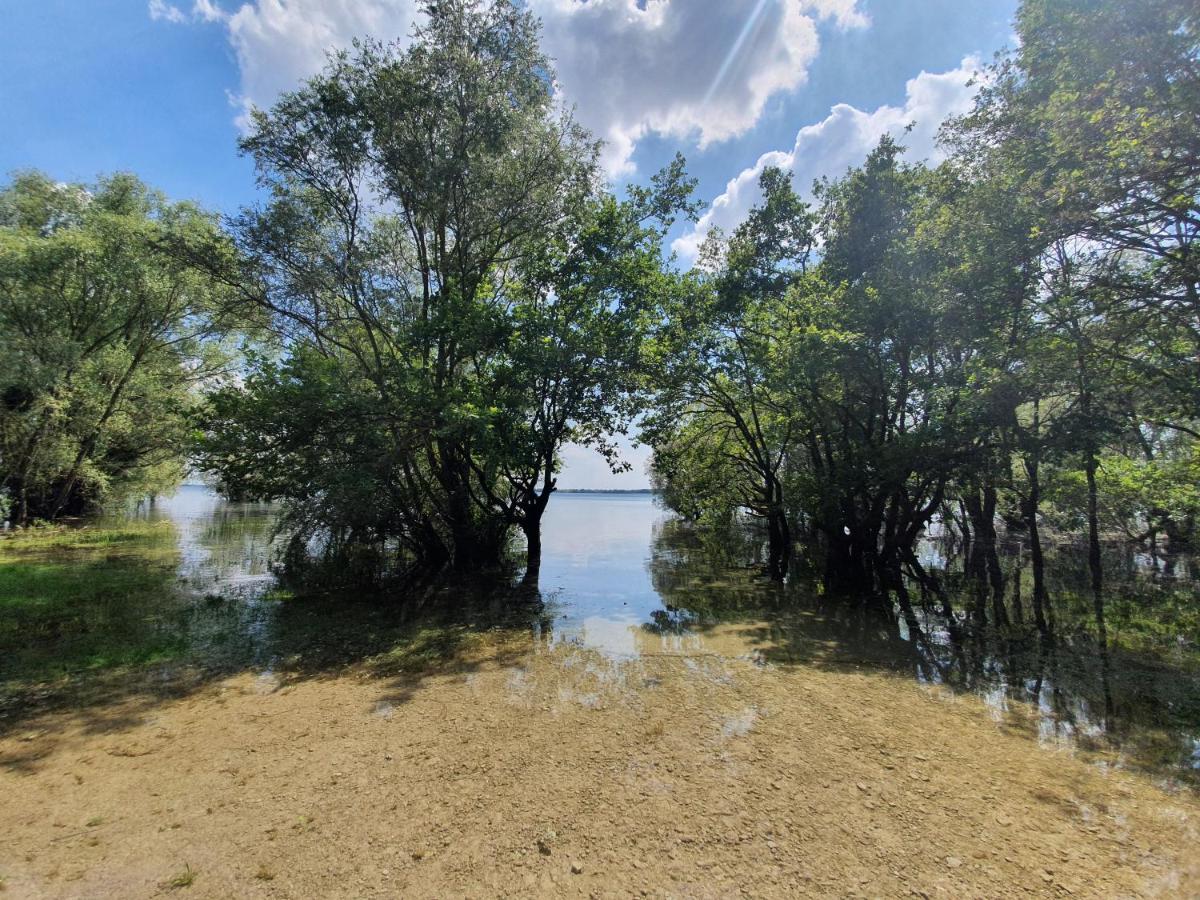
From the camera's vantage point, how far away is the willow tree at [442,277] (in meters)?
12.0

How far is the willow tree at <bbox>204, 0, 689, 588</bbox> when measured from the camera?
1200 cm

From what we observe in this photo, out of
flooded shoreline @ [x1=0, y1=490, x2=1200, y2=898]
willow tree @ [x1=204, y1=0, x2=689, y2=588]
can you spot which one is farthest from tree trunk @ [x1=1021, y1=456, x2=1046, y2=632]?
willow tree @ [x1=204, y1=0, x2=689, y2=588]

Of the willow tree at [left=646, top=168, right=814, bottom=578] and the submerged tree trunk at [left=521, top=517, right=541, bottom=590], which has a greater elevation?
the willow tree at [left=646, top=168, right=814, bottom=578]

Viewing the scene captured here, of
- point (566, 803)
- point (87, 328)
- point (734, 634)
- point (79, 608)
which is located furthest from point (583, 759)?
point (87, 328)

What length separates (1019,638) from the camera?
379 inches

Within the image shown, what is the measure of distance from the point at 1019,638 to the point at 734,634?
5.47 metres

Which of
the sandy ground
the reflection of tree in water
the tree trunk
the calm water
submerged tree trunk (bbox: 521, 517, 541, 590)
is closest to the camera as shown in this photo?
the sandy ground

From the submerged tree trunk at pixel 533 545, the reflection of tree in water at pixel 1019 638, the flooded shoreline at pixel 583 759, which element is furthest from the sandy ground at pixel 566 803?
the submerged tree trunk at pixel 533 545

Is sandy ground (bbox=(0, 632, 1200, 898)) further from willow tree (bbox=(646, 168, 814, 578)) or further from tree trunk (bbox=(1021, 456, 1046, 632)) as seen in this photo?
willow tree (bbox=(646, 168, 814, 578))

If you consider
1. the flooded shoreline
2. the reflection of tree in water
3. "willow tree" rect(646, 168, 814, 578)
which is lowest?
the reflection of tree in water

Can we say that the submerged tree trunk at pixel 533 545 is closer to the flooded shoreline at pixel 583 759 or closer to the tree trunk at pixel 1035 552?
the flooded shoreline at pixel 583 759

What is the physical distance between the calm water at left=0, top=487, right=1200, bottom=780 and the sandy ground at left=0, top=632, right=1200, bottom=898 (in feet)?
4.38

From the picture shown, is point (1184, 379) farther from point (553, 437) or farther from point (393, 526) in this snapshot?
point (393, 526)

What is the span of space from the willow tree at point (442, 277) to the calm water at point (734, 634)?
3118 millimetres
